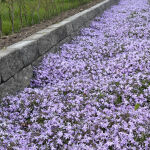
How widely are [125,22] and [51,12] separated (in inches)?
109

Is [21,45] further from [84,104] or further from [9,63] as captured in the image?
[84,104]

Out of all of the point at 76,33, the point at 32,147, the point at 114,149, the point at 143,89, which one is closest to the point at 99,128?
the point at 114,149

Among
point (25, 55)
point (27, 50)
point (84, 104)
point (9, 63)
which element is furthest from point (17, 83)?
point (84, 104)

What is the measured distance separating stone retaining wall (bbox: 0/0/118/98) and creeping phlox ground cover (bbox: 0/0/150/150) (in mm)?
181

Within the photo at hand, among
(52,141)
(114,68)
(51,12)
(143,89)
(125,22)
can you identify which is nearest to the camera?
(52,141)

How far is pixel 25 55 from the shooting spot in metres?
4.66

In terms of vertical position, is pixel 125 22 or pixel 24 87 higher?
pixel 125 22

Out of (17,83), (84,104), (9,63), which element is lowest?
(84,104)

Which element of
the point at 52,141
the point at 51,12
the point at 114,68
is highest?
the point at 51,12

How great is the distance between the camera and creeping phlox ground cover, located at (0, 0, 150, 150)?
298 cm

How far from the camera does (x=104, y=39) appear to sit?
24.2 feet

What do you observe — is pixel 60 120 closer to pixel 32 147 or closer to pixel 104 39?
pixel 32 147

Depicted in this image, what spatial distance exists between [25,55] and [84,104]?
1.57 m

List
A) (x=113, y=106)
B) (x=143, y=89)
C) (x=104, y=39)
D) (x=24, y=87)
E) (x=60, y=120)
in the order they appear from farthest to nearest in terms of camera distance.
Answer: (x=104, y=39) → (x=24, y=87) → (x=143, y=89) → (x=113, y=106) → (x=60, y=120)
